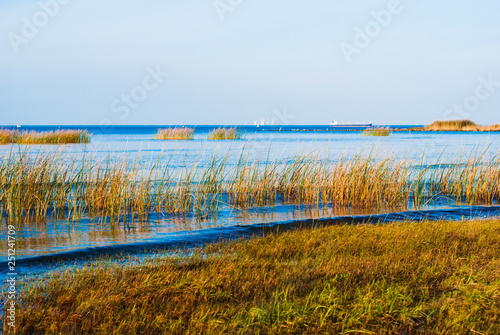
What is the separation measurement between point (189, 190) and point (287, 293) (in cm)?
574

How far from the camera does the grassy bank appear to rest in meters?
3.20

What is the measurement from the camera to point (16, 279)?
464 centimetres

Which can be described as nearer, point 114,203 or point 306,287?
point 306,287

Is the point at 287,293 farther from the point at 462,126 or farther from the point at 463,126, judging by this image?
the point at 463,126

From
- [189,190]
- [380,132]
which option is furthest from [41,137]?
[380,132]

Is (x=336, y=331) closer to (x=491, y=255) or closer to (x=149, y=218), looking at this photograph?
(x=491, y=255)

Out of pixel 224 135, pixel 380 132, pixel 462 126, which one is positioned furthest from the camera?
pixel 462 126

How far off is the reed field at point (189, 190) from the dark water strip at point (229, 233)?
0.96m

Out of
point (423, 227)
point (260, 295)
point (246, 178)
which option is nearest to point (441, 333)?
point (260, 295)

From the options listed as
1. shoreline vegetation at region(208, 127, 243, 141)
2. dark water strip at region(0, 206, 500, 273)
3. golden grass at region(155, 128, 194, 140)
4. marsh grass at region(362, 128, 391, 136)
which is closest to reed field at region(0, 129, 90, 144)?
golden grass at region(155, 128, 194, 140)

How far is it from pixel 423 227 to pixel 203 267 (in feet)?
12.7

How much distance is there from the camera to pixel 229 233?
23.5 feet

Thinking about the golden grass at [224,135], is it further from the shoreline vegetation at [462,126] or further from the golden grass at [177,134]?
the shoreline vegetation at [462,126]

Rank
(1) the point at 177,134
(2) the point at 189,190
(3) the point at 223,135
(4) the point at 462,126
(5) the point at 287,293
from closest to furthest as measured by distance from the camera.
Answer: (5) the point at 287,293 < (2) the point at 189,190 < (1) the point at 177,134 < (3) the point at 223,135 < (4) the point at 462,126
